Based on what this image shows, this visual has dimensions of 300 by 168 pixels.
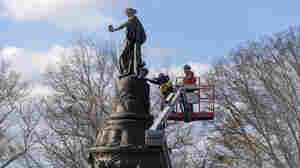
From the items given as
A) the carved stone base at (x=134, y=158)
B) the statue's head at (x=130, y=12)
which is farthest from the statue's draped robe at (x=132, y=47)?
the carved stone base at (x=134, y=158)

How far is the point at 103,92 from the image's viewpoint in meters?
24.9

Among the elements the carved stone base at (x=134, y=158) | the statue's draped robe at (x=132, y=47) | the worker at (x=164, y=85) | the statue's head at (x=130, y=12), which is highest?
the statue's head at (x=130, y=12)

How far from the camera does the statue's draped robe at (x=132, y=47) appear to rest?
36.3 feet

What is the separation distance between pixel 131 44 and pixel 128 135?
8.84 feet

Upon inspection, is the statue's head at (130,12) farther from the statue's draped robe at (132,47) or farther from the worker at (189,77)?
the worker at (189,77)

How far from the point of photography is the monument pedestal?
9.29 meters

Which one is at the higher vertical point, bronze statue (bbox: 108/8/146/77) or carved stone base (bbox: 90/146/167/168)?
bronze statue (bbox: 108/8/146/77)

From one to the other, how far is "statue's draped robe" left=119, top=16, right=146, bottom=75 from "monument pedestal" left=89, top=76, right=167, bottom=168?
512 mm

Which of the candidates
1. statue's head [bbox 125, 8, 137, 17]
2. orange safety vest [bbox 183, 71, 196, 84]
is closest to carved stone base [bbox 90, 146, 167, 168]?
statue's head [bbox 125, 8, 137, 17]

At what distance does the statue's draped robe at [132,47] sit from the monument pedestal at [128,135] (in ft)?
1.68

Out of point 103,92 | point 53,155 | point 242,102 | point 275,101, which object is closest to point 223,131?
point 242,102

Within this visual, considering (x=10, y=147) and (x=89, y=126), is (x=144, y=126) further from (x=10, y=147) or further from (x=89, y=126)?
(x=10, y=147)

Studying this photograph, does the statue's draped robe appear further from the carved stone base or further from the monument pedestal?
the carved stone base

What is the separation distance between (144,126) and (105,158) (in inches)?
47.6
